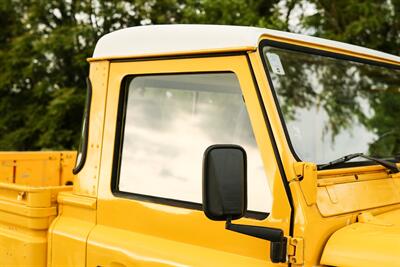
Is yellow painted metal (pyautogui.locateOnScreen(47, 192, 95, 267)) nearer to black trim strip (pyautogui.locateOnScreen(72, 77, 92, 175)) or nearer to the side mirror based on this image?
black trim strip (pyautogui.locateOnScreen(72, 77, 92, 175))

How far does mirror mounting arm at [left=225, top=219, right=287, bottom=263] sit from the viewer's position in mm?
1897

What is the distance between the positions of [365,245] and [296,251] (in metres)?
0.24

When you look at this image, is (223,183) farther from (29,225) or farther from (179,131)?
(29,225)

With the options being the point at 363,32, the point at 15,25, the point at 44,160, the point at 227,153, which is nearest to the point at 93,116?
the point at 227,153

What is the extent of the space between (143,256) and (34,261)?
77cm

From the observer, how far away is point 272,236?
6.26 ft

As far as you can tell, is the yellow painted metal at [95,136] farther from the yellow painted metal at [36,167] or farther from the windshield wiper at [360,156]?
the yellow painted metal at [36,167]

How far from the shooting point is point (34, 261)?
8.96 feet

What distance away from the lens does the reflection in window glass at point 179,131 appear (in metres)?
2.21

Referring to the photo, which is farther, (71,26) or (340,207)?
(71,26)

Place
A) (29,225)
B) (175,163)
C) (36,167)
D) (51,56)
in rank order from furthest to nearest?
1. (51,56)
2. (36,167)
3. (29,225)
4. (175,163)

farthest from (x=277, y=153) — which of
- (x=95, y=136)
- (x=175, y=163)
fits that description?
(x=95, y=136)

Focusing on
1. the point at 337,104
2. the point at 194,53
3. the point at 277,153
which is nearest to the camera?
the point at 277,153

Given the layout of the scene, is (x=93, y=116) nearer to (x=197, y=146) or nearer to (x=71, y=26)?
(x=197, y=146)
